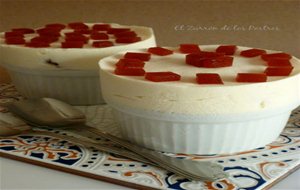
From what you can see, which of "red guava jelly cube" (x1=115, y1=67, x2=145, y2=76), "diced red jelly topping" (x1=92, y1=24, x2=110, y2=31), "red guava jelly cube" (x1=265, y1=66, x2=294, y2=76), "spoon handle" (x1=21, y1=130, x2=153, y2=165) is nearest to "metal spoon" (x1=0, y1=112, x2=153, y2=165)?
"spoon handle" (x1=21, y1=130, x2=153, y2=165)

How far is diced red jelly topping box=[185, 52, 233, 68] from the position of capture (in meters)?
0.85

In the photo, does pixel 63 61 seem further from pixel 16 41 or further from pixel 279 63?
pixel 279 63

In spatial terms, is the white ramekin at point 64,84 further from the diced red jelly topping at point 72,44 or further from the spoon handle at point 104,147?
the spoon handle at point 104,147

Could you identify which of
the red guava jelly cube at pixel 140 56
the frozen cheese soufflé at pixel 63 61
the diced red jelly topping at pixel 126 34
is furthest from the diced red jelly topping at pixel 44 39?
the red guava jelly cube at pixel 140 56

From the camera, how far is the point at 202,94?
0.76 m

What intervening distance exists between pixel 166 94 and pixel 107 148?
0.11 metres

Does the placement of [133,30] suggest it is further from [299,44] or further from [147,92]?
[299,44]

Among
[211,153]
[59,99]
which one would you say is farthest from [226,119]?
[59,99]

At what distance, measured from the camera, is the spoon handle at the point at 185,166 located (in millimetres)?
709

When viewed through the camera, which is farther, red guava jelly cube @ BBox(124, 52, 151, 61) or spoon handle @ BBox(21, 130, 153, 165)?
red guava jelly cube @ BBox(124, 52, 151, 61)

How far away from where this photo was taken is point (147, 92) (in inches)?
30.8

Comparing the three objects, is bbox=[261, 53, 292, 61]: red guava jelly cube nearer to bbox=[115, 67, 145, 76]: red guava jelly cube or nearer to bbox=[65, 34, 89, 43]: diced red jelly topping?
bbox=[115, 67, 145, 76]: red guava jelly cube

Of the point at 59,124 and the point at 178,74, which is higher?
the point at 178,74

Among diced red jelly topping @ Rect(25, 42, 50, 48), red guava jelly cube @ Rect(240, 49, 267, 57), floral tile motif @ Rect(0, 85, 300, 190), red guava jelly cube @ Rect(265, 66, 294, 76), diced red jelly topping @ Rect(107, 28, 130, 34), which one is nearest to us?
floral tile motif @ Rect(0, 85, 300, 190)
